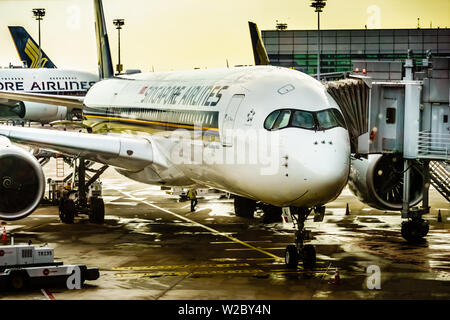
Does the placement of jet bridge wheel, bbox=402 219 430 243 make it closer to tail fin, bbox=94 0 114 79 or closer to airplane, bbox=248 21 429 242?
airplane, bbox=248 21 429 242

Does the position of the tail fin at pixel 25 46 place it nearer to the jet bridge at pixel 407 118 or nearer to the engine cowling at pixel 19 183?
the jet bridge at pixel 407 118

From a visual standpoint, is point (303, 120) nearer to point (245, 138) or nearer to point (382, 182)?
point (245, 138)

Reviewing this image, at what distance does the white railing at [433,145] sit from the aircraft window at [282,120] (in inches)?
264

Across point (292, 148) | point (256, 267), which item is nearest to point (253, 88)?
point (292, 148)

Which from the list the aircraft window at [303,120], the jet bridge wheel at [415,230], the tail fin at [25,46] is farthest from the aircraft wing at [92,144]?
the tail fin at [25,46]

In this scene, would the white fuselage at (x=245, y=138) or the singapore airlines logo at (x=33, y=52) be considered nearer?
the white fuselage at (x=245, y=138)

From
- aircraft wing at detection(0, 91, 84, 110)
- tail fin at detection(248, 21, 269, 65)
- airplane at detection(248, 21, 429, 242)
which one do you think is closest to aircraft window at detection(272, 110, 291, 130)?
airplane at detection(248, 21, 429, 242)

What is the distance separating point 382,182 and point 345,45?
71348mm

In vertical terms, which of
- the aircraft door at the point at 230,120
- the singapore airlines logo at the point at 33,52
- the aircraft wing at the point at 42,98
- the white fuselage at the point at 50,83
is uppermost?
the singapore airlines logo at the point at 33,52

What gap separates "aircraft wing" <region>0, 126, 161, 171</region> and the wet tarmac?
242 centimetres

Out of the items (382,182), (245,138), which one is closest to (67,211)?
(382,182)

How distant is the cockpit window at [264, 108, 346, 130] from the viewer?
61.6ft

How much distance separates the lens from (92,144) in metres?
25.2

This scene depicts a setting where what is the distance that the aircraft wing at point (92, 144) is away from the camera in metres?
25.2
